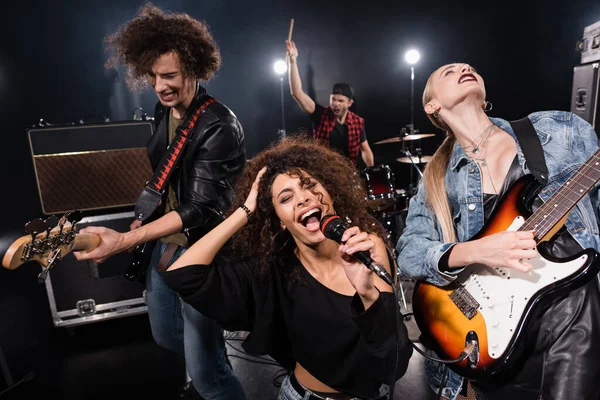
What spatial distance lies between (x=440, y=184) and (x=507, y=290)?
1.71 ft

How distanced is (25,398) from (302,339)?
2.49m

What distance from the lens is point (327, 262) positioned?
1640mm

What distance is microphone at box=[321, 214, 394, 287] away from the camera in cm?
108

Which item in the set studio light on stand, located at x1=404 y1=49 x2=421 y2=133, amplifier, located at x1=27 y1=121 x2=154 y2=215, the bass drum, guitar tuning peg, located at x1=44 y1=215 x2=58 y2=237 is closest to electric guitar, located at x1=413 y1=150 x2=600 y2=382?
guitar tuning peg, located at x1=44 y1=215 x2=58 y2=237

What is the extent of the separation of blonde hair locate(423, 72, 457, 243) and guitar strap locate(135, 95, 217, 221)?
1139 millimetres

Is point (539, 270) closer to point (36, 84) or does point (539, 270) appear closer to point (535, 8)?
point (36, 84)

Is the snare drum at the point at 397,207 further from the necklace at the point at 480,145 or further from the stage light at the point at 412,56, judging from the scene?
the necklace at the point at 480,145

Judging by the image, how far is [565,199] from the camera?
1.41m

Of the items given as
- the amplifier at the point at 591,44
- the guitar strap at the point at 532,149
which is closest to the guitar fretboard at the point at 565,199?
the guitar strap at the point at 532,149

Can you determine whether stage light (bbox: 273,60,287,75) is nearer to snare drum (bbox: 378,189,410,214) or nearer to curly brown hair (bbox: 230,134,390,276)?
snare drum (bbox: 378,189,410,214)

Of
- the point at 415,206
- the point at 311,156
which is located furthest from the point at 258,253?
the point at 415,206

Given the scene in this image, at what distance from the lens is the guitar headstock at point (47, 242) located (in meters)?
1.37

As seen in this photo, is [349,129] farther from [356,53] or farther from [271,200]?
[271,200]

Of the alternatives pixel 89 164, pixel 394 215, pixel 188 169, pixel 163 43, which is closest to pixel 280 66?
pixel 394 215
